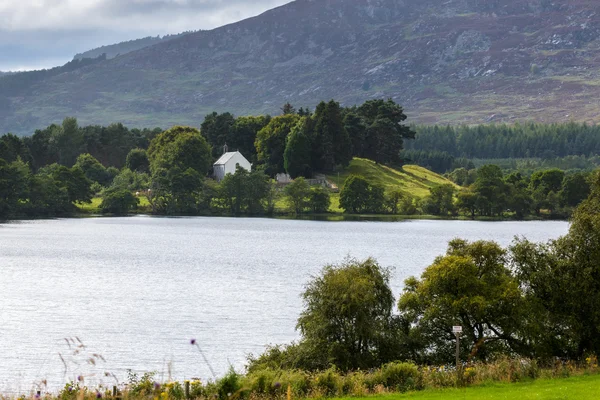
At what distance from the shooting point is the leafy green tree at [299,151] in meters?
159

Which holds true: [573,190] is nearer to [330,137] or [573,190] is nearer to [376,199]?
[376,199]

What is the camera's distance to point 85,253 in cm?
9094

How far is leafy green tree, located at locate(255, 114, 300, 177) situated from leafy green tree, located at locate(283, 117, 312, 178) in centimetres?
494

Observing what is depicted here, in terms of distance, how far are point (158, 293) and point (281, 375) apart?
3637 cm

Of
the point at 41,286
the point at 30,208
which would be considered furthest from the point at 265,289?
the point at 30,208

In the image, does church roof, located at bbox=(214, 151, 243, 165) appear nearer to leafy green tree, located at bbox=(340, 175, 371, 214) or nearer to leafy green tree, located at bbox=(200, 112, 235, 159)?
leafy green tree, located at bbox=(200, 112, 235, 159)

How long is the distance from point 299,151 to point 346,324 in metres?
125

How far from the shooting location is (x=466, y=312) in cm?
3566

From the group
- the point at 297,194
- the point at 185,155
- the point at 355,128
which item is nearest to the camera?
the point at 297,194

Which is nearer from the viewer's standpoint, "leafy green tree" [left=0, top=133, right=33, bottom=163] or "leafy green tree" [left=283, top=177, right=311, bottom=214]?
"leafy green tree" [left=283, top=177, right=311, bottom=214]

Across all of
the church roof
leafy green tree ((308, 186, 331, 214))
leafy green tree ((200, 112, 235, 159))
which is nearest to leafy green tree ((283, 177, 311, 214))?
leafy green tree ((308, 186, 331, 214))

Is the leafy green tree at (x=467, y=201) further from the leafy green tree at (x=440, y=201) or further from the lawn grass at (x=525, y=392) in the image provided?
the lawn grass at (x=525, y=392)

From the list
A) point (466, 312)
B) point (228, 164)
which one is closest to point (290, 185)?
point (228, 164)

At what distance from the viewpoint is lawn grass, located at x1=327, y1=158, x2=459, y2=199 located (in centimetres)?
15938
